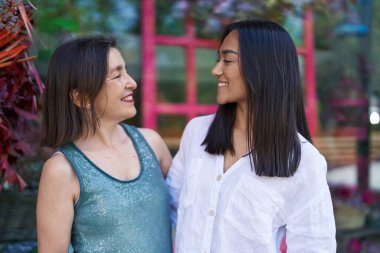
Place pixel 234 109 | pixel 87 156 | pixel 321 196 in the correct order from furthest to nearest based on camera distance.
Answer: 1. pixel 234 109
2. pixel 87 156
3. pixel 321 196

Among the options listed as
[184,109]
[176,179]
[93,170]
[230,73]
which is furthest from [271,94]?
[184,109]

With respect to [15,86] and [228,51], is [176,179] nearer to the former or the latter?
[228,51]

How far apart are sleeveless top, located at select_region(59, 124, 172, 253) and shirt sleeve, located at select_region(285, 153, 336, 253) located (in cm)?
43

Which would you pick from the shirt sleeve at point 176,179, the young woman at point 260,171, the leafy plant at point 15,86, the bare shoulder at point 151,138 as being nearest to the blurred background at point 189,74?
the leafy plant at point 15,86

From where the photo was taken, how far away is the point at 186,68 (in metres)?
3.42

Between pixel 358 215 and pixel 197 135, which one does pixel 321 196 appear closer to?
pixel 197 135

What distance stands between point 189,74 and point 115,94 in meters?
1.81

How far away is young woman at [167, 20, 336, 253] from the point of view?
1.53 meters

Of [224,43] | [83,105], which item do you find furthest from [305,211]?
[83,105]

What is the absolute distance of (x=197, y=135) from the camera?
1808 mm

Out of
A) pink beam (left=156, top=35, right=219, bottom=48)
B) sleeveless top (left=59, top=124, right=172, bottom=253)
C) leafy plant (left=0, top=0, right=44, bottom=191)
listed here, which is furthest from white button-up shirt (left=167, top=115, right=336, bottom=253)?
pink beam (left=156, top=35, right=219, bottom=48)

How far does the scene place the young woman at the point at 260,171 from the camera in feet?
5.02

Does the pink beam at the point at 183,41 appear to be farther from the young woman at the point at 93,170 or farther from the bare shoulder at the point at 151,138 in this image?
the young woman at the point at 93,170

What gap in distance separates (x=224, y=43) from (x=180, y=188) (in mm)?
516
